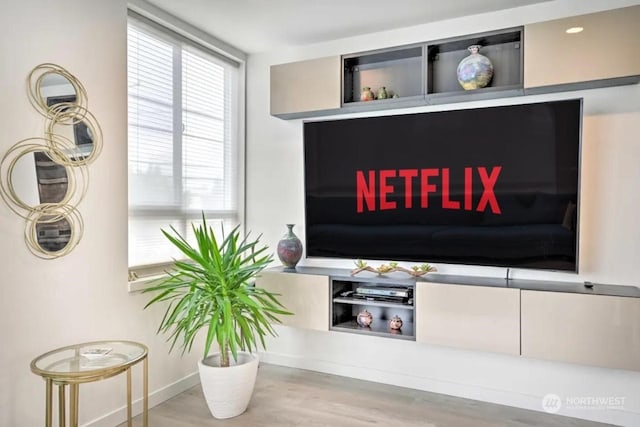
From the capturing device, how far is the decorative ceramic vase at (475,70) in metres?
2.79

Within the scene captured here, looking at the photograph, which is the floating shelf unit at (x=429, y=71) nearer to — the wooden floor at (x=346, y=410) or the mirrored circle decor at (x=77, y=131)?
the mirrored circle decor at (x=77, y=131)

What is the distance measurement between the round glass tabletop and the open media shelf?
4.36 feet

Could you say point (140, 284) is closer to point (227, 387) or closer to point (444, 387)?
point (227, 387)

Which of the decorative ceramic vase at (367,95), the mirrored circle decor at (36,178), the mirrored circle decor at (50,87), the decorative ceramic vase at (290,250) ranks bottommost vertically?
the decorative ceramic vase at (290,250)

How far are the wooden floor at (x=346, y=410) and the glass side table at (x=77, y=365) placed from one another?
58cm

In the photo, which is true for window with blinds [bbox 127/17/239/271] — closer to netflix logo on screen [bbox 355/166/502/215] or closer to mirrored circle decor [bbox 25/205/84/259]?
mirrored circle decor [bbox 25/205/84/259]

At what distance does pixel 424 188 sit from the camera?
301 centimetres

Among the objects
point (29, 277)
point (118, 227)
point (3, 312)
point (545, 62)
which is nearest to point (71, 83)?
point (118, 227)

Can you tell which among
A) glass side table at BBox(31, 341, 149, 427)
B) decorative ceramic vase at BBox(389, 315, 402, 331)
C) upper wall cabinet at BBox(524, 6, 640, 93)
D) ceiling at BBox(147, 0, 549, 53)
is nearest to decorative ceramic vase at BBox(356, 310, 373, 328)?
decorative ceramic vase at BBox(389, 315, 402, 331)

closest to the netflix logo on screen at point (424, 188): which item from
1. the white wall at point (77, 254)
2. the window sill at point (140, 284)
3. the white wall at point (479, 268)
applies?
the white wall at point (479, 268)

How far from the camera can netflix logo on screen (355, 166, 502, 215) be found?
2.83 m

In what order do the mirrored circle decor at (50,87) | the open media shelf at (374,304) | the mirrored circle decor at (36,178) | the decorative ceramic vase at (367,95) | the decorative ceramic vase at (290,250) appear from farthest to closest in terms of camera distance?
the decorative ceramic vase at (290,250), the decorative ceramic vase at (367,95), the open media shelf at (374,304), the mirrored circle decor at (50,87), the mirrored circle decor at (36,178)

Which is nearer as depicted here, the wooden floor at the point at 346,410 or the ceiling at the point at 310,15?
the wooden floor at the point at 346,410

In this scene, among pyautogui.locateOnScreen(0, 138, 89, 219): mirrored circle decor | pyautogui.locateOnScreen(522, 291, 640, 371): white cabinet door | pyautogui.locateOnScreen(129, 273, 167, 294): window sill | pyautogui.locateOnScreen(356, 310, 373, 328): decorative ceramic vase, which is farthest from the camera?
pyautogui.locateOnScreen(356, 310, 373, 328): decorative ceramic vase
